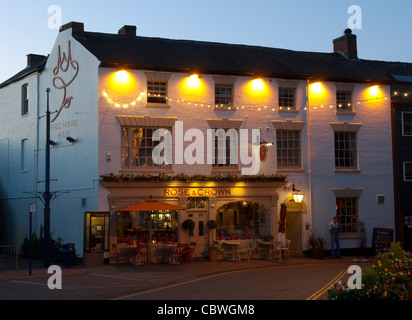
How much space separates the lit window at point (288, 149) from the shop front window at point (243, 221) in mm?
2382

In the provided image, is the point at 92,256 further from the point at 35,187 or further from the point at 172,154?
the point at 35,187

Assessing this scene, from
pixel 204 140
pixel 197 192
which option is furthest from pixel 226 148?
pixel 197 192

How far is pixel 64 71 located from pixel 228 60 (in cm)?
782

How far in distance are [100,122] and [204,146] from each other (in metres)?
4.73

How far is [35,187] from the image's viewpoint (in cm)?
2833

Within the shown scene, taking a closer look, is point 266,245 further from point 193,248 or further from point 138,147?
point 138,147

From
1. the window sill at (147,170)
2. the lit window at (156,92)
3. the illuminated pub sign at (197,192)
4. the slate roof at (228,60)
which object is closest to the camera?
the window sill at (147,170)

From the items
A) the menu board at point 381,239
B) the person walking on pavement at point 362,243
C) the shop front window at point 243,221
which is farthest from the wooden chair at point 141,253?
the menu board at point 381,239

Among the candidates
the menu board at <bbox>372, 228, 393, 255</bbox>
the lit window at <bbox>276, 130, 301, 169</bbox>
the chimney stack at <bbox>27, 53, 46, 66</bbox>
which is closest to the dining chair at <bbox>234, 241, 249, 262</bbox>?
the lit window at <bbox>276, 130, 301, 169</bbox>

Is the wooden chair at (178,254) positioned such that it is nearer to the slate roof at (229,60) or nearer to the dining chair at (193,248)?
the dining chair at (193,248)

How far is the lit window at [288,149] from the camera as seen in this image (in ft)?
85.5
